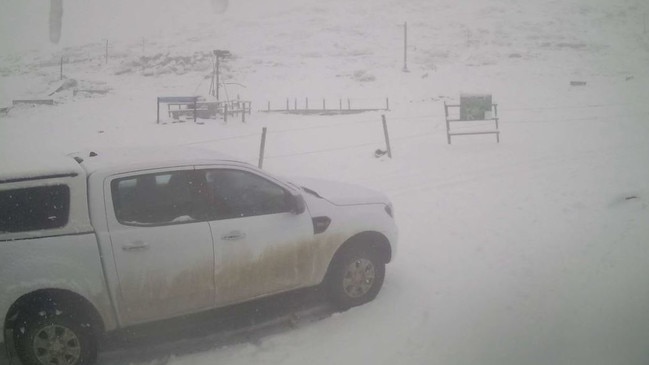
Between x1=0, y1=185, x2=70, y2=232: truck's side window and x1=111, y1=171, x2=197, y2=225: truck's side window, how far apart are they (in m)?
0.33

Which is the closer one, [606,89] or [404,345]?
[404,345]

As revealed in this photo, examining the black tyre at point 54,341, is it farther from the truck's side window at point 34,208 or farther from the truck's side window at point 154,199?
the truck's side window at point 154,199

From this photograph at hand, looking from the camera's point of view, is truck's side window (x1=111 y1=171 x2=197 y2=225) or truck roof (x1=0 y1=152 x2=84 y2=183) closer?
truck roof (x1=0 y1=152 x2=84 y2=183)

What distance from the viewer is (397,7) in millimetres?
38000

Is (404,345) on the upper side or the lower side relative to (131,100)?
lower

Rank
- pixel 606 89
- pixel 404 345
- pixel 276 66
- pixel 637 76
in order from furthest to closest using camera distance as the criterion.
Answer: pixel 276 66 < pixel 606 89 < pixel 637 76 < pixel 404 345

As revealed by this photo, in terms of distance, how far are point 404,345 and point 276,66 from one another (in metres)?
32.6

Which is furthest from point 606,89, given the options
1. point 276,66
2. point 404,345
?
point 276,66

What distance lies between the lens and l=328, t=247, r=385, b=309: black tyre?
156 inches

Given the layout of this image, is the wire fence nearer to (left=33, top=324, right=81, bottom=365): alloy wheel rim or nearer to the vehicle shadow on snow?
the vehicle shadow on snow

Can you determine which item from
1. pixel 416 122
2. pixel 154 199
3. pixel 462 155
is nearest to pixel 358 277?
pixel 154 199

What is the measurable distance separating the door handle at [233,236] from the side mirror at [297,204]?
1.59 ft

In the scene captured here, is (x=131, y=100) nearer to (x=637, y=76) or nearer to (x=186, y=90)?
(x=186, y=90)

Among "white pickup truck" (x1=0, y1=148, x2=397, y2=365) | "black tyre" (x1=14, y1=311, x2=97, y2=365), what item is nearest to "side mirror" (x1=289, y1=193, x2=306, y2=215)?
"white pickup truck" (x1=0, y1=148, x2=397, y2=365)
